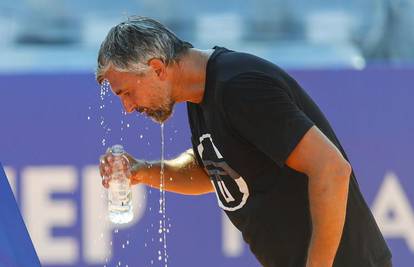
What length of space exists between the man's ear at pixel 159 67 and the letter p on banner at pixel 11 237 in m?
0.43

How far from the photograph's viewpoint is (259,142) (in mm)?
1973

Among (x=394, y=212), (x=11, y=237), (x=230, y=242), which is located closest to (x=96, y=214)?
(x=230, y=242)

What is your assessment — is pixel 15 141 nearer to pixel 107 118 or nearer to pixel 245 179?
pixel 107 118

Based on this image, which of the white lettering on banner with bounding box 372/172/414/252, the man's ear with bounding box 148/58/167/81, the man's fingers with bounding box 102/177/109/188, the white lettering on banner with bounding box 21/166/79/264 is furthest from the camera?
the white lettering on banner with bounding box 372/172/414/252

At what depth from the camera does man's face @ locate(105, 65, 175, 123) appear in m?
2.05

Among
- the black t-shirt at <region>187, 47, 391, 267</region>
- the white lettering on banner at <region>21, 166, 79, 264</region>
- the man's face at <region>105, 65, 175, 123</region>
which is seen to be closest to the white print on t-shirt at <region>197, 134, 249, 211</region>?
the black t-shirt at <region>187, 47, 391, 267</region>

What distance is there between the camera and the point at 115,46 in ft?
6.63

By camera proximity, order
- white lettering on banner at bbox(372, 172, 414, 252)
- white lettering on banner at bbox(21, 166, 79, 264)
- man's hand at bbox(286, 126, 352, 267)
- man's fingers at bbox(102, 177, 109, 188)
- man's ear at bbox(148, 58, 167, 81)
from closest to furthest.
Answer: man's hand at bbox(286, 126, 352, 267) < man's ear at bbox(148, 58, 167, 81) < man's fingers at bbox(102, 177, 109, 188) < white lettering on banner at bbox(21, 166, 79, 264) < white lettering on banner at bbox(372, 172, 414, 252)

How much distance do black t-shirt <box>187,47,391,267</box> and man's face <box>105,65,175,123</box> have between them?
0.28ft

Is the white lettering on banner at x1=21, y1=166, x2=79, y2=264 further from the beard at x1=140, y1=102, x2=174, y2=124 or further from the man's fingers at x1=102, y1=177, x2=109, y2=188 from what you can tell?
the beard at x1=140, y1=102, x2=174, y2=124

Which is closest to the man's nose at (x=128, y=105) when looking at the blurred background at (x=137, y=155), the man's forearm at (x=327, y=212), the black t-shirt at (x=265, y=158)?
the black t-shirt at (x=265, y=158)

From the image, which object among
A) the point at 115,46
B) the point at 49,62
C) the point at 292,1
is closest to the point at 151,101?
the point at 115,46

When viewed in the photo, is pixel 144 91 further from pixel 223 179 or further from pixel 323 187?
pixel 323 187

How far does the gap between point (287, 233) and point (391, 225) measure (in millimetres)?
1894
